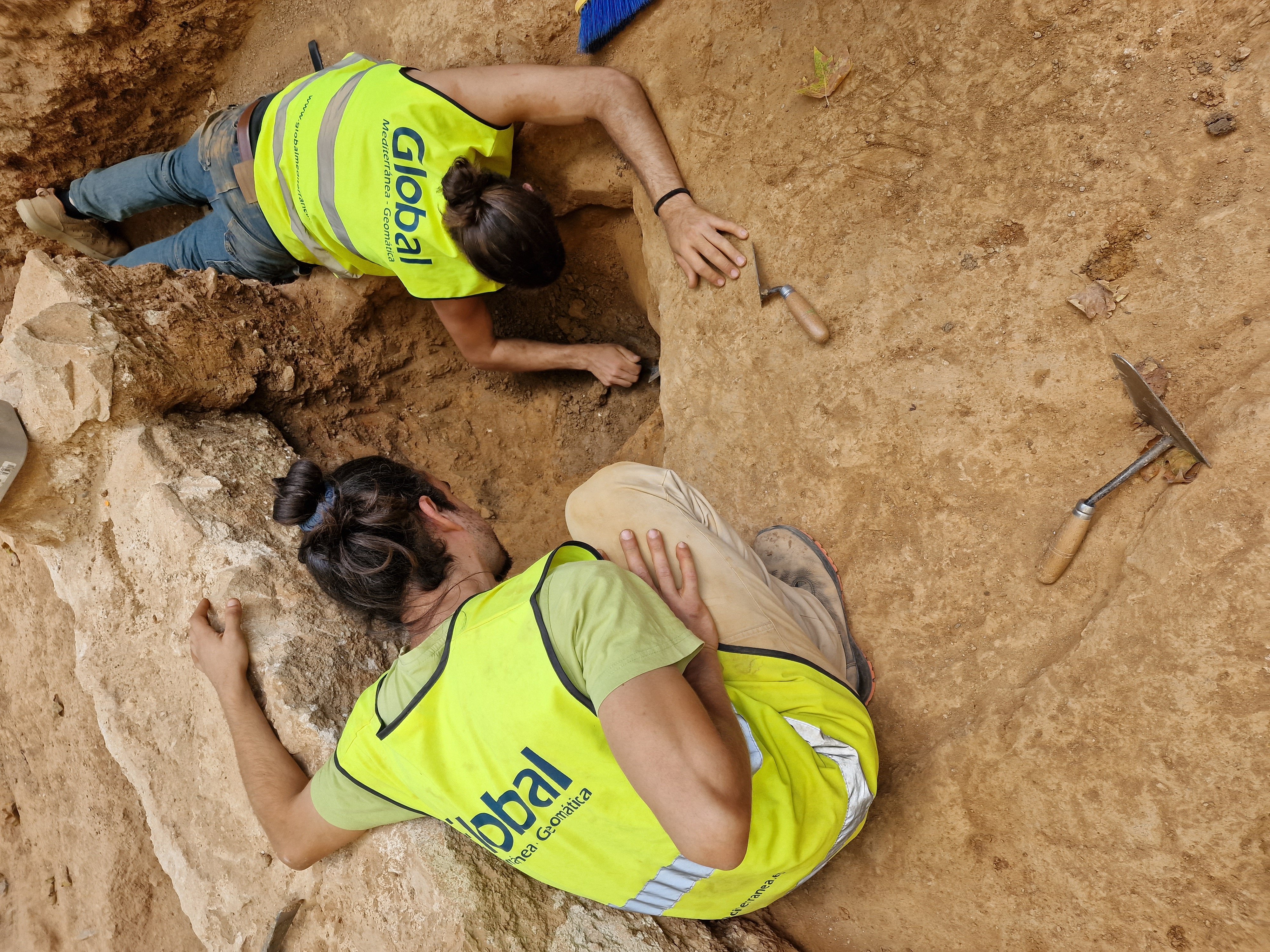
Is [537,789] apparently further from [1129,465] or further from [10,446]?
[10,446]

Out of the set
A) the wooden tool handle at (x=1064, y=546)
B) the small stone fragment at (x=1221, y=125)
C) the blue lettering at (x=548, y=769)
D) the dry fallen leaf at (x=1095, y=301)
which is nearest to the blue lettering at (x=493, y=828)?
the blue lettering at (x=548, y=769)

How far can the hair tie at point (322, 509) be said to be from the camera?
1.68 metres

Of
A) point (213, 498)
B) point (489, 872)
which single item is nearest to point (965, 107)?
point (489, 872)

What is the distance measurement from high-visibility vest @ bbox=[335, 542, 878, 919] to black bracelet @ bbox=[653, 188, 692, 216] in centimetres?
120

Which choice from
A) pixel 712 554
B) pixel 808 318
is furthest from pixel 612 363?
pixel 712 554

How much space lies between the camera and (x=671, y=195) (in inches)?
84.5

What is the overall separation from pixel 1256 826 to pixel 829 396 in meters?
1.22

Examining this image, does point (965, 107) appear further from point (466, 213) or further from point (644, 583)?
point (644, 583)

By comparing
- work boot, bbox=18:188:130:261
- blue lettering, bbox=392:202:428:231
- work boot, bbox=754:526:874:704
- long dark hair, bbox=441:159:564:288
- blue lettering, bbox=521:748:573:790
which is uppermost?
work boot, bbox=18:188:130:261

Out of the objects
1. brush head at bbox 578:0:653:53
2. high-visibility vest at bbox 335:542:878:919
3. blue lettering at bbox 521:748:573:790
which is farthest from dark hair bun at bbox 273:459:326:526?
brush head at bbox 578:0:653:53

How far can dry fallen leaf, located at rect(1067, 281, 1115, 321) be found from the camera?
1643mm

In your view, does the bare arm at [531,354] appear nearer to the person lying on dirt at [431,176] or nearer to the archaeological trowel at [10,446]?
the person lying on dirt at [431,176]

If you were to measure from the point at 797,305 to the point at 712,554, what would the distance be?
765 mm

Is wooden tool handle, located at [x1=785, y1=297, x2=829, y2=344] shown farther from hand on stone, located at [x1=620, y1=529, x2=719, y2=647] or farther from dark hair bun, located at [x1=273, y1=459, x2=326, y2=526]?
dark hair bun, located at [x1=273, y1=459, x2=326, y2=526]
